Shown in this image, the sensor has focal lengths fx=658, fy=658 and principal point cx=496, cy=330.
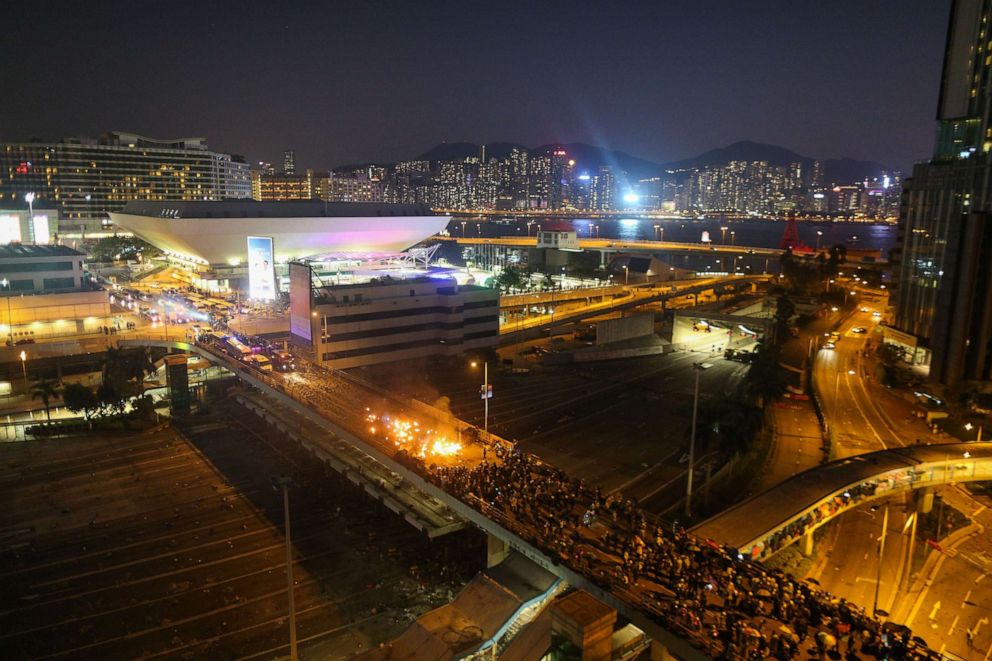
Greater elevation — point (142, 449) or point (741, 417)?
point (741, 417)

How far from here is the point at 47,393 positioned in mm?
38250

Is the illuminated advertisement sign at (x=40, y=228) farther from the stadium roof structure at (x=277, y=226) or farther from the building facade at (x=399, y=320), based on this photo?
the building facade at (x=399, y=320)

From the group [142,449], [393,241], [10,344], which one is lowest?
[142,449]

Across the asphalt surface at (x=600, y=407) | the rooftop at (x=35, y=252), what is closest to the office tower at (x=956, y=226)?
the asphalt surface at (x=600, y=407)

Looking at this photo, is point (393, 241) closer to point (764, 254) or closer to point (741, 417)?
point (741, 417)

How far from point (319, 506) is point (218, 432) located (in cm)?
1231

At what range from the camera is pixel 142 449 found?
35.2 meters

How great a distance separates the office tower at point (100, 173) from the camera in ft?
374

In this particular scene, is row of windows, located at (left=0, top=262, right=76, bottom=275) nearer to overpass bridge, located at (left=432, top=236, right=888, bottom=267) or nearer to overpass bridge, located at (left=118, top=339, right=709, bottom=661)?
overpass bridge, located at (left=118, top=339, right=709, bottom=661)

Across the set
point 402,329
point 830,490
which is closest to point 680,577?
point 830,490

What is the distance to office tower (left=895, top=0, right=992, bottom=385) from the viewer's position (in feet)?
125

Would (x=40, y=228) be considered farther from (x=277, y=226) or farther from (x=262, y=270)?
(x=262, y=270)

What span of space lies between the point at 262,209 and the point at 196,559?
53.6m

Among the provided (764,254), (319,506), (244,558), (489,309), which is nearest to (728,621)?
(244,558)
